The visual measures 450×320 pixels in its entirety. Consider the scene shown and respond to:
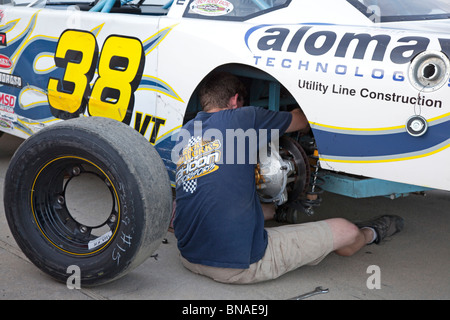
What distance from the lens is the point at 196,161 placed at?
2994 mm

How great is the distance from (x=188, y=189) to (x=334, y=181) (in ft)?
2.60

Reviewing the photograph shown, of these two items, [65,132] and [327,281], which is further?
[327,281]

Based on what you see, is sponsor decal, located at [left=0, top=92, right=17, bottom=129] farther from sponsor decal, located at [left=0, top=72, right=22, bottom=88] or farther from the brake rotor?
the brake rotor

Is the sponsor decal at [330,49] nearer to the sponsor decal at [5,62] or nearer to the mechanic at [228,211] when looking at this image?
the mechanic at [228,211]

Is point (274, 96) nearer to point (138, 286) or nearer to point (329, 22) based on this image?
point (329, 22)

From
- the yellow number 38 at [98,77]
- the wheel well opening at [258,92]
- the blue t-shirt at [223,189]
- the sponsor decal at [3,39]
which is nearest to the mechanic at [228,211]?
the blue t-shirt at [223,189]

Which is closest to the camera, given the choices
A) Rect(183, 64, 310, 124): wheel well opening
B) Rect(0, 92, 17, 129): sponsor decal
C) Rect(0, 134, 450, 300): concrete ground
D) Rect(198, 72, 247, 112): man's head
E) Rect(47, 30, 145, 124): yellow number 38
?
Rect(0, 134, 450, 300): concrete ground

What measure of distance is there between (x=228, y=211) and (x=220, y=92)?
0.66 m

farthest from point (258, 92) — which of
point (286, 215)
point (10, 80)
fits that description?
point (10, 80)

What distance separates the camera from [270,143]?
319 centimetres

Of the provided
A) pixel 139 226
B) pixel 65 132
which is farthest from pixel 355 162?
pixel 65 132

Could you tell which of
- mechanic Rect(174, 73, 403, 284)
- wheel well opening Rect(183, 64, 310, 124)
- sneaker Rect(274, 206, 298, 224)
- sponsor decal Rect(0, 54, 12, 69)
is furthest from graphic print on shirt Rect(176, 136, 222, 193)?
sponsor decal Rect(0, 54, 12, 69)

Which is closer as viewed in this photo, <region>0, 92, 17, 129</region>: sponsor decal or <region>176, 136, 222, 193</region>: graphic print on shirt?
<region>176, 136, 222, 193</region>: graphic print on shirt

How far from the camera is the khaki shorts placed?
2934mm
